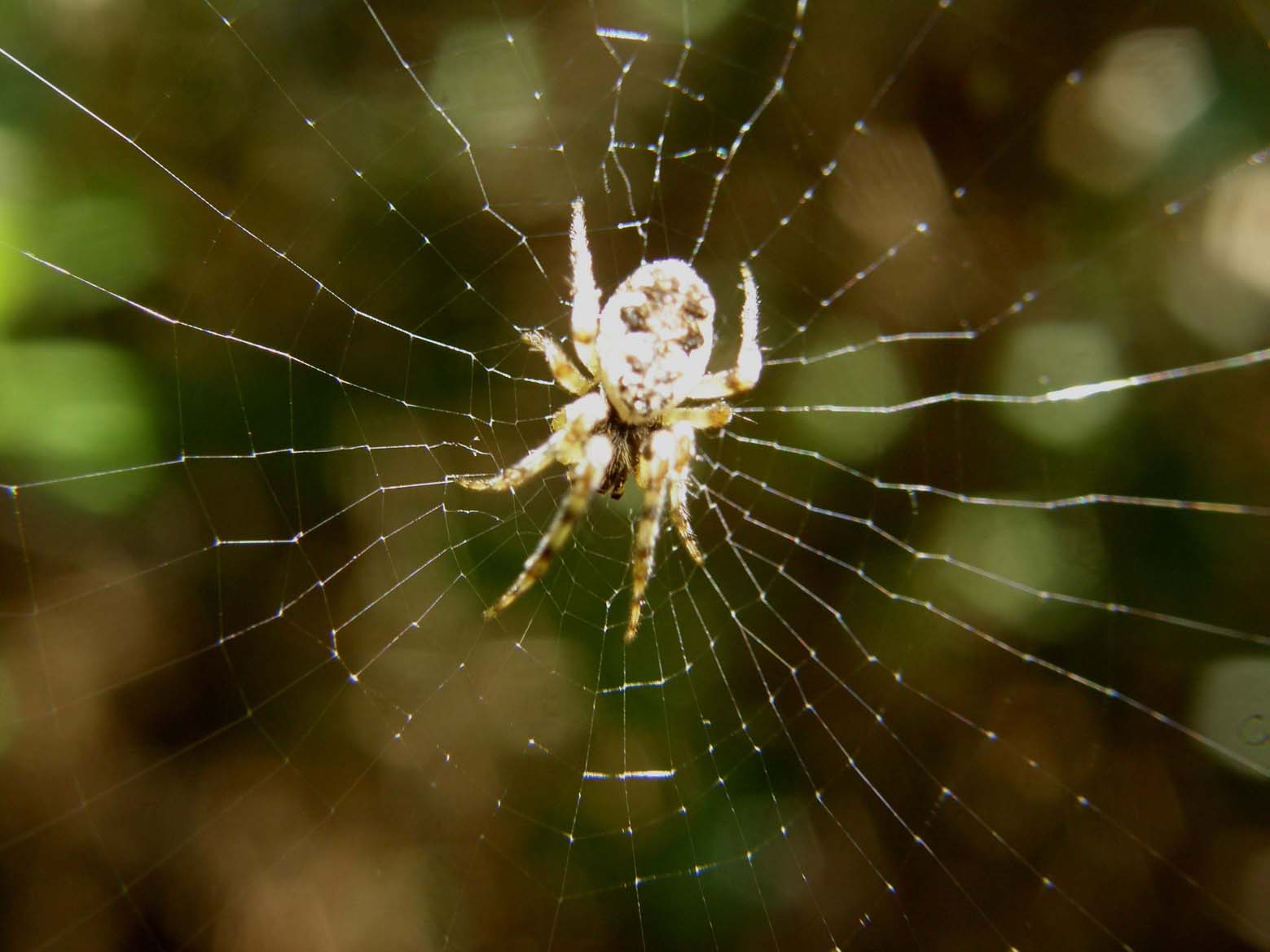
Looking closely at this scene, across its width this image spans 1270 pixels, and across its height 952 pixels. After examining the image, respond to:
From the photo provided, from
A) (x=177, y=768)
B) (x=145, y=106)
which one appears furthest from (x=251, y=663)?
(x=145, y=106)

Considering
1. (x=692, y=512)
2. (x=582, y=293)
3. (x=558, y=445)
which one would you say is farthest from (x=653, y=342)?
(x=692, y=512)

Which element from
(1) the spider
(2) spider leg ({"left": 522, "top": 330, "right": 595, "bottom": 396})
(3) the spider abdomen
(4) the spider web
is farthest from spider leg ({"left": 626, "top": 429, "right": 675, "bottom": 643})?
(4) the spider web

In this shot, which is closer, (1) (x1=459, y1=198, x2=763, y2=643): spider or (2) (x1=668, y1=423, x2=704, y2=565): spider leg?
(1) (x1=459, y1=198, x2=763, y2=643): spider

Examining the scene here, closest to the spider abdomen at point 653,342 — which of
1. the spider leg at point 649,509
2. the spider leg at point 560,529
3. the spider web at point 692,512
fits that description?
the spider leg at point 649,509

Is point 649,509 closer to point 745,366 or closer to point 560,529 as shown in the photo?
point 560,529

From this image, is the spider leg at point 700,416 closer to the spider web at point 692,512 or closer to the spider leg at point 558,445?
the spider leg at point 558,445

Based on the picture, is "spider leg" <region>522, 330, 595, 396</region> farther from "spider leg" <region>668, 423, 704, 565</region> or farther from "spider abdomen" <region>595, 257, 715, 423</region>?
"spider leg" <region>668, 423, 704, 565</region>
